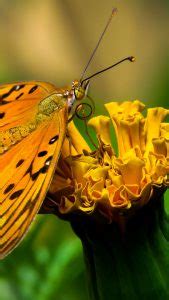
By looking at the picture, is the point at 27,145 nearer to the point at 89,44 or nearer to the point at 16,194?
the point at 16,194

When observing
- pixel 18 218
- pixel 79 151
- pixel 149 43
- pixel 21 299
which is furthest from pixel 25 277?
pixel 149 43

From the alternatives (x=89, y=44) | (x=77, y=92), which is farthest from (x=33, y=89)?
(x=89, y=44)

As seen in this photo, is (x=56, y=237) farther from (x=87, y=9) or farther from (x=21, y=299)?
(x=87, y=9)

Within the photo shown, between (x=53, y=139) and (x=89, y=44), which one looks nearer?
(x=53, y=139)

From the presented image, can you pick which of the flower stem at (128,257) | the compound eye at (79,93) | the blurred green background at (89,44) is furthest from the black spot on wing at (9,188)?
the blurred green background at (89,44)

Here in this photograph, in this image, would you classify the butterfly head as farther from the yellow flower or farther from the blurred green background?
the blurred green background

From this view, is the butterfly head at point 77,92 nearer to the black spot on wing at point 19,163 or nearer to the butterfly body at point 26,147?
the butterfly body at point 26,147

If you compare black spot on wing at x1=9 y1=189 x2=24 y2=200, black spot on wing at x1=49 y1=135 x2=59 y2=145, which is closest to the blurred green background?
black spot on wing at x1=49 y1=135 x2=59 y2=145
